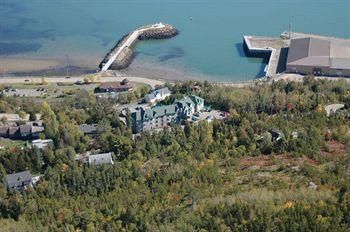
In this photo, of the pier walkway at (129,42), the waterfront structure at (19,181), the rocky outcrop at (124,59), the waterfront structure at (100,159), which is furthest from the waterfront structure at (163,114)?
the pier walkway at (129,42)

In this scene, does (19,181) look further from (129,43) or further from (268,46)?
(268,46)

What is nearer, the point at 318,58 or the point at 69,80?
the point at 69,80

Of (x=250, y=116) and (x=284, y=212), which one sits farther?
(x=250, y=116)

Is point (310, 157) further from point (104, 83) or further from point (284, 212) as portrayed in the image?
point (104, 83)

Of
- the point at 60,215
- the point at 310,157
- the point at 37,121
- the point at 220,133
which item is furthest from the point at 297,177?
the point at 37,121

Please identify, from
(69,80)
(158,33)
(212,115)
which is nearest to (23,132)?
(212,115)

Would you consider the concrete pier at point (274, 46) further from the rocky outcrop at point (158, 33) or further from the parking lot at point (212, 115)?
the parking lot at point (212, 115)
